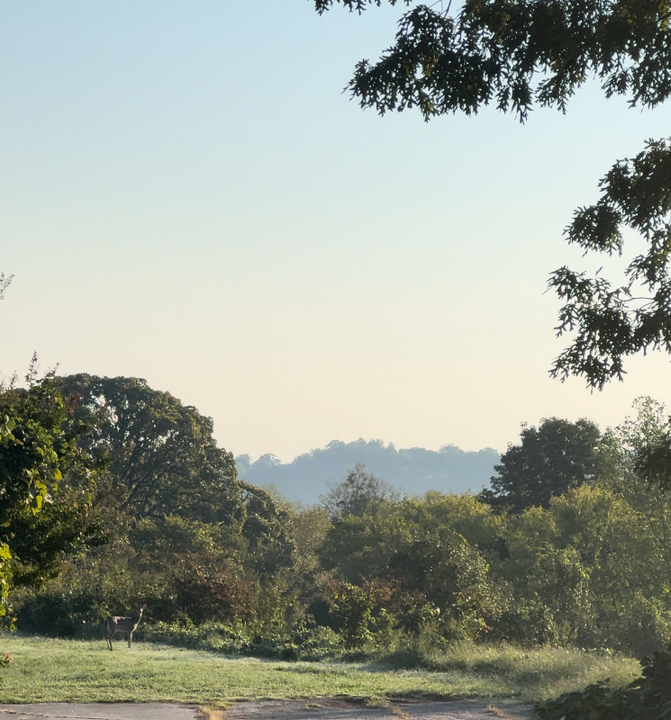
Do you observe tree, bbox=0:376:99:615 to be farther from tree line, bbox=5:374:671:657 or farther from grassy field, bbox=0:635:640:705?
grassy field, bbox=0:635:640:705

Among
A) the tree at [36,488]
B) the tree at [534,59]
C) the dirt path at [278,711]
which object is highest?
the tree at [534,59]

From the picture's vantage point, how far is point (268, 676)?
15797mm

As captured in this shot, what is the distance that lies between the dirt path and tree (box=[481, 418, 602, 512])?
4236 cm

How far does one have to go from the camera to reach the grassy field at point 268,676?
1332 cm

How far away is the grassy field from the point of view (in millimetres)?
13320

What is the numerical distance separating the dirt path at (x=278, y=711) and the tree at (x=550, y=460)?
42356 mm

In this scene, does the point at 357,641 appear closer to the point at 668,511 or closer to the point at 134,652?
the point at 134,652

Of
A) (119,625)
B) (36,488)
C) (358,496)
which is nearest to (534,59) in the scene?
(36,488)

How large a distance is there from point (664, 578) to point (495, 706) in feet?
106

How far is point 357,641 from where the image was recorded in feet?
77.2

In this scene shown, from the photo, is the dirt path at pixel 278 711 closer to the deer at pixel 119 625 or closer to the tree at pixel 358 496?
the deer at pixel 119 625

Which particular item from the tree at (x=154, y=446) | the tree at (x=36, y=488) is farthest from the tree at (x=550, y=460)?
the tree at (x=36, y=488)

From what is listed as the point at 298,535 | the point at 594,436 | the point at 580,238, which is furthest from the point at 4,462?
the point at 298,535

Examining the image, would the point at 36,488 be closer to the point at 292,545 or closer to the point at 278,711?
the point at 278,711
